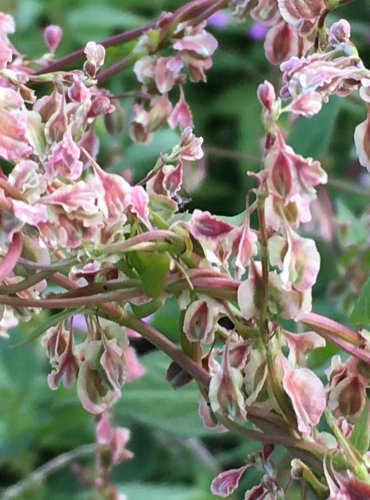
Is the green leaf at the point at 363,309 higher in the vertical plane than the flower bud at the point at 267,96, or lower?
lower

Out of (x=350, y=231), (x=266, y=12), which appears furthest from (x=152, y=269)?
(x=350, y=231)

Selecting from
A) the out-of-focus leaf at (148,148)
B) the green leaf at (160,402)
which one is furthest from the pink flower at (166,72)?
the out-of-focus leaf at (148,148)

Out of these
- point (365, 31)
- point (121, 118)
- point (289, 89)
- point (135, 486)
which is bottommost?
point (135, 486)

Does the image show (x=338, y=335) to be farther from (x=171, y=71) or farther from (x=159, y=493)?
(x=159, y=493)

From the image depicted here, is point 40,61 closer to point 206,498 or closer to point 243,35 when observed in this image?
point 206,498

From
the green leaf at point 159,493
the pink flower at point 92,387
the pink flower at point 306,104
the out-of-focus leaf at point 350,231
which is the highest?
the pink flower at point 306,104

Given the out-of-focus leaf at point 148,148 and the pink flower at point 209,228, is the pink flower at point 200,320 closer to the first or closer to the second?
the pink flower at point 209,228

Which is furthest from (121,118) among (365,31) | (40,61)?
(365,31)

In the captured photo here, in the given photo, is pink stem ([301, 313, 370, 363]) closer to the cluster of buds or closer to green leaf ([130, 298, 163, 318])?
green leaf ([130, 298, 163, 318])
